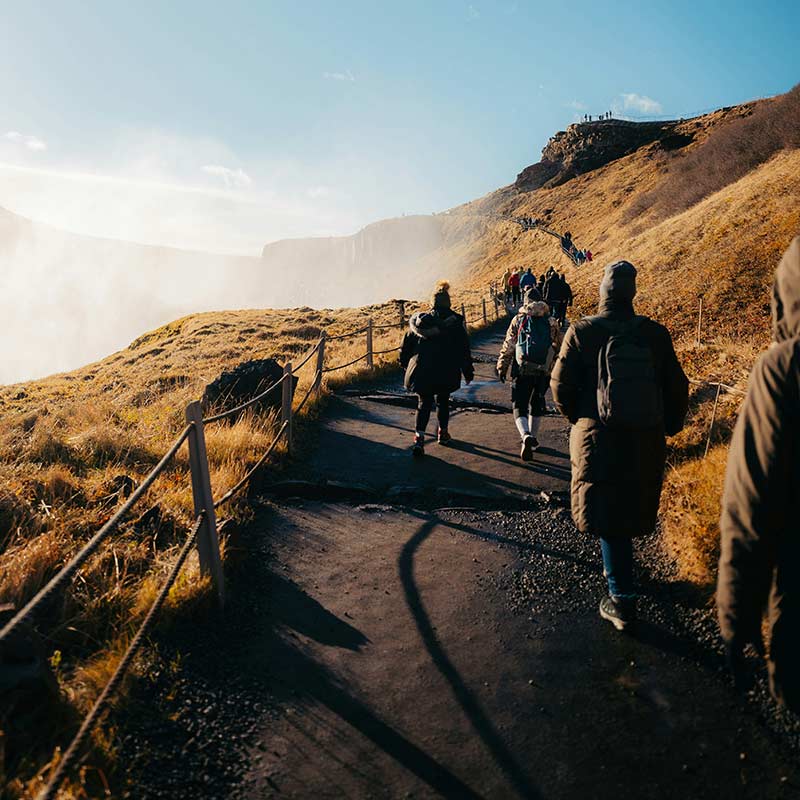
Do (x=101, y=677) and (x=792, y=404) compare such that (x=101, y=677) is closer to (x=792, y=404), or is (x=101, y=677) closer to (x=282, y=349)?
(x=792, y=404)

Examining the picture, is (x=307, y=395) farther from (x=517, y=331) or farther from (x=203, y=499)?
(x=203, y=499)

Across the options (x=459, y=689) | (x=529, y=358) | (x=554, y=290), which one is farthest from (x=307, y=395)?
(x=554, y=290)

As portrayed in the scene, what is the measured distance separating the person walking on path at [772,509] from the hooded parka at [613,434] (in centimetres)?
151

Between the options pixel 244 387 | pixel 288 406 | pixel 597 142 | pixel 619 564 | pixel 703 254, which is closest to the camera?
pixel 619 564

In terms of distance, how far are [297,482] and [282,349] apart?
17.0 m

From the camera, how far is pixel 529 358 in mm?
6785

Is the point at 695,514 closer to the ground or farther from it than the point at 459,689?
farther from it

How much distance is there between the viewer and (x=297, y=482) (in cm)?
644

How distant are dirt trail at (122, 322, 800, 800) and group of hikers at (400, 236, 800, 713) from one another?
511 millimetres

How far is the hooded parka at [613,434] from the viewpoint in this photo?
339 centimetres

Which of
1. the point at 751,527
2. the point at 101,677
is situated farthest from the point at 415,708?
the point at 751,527

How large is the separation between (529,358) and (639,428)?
3.56m

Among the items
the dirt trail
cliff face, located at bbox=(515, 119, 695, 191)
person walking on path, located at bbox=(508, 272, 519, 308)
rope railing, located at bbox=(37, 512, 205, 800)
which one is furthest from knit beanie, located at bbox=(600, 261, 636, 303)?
cliff face, located at bbox=(515, 119, 695, 191)

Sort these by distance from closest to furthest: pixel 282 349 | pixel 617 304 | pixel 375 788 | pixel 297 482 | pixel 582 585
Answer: pixel 375 788
pixel 617 304
pixel 582 585
pixel 297 482
pixel 282 349
